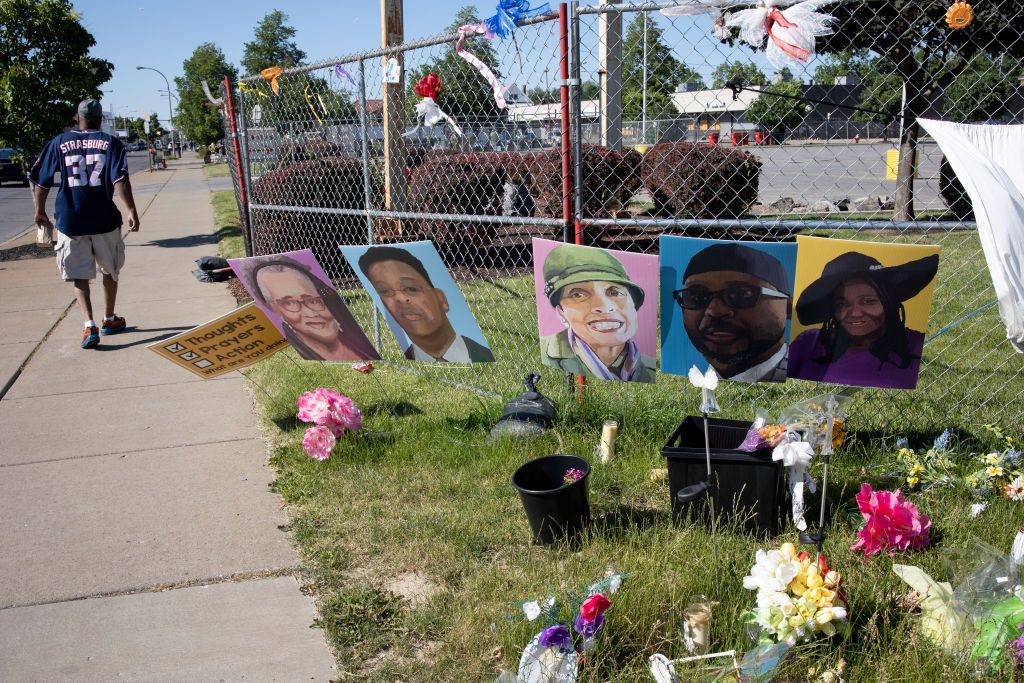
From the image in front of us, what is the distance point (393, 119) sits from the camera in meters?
7.62

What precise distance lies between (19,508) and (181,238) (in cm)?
1208

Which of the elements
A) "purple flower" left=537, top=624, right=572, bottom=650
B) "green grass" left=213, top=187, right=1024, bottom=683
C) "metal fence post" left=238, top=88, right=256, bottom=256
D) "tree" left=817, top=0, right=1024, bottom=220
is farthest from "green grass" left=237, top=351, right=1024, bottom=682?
"metal fence post" left=238, top=88, right=256, bottom=256

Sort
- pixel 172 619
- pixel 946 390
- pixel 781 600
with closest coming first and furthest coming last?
1. pixel 781 600
2. pixel 172 619
3. pixel 946 390

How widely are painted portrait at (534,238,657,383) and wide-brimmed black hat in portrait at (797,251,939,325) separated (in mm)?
729

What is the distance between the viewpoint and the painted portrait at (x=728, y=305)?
12.2 ft

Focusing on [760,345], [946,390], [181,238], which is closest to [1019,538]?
[760,345]

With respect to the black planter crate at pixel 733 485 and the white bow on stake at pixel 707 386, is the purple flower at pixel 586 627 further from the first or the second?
the black planter crate at pixel 733 485

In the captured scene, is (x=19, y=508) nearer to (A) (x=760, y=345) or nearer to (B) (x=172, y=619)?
(B) (x=172, y=619)

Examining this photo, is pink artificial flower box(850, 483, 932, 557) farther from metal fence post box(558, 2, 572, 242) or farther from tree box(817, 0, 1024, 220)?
metal fence post box(558, 2, 572, 242)

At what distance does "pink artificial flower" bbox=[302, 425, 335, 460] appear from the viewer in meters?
4.52

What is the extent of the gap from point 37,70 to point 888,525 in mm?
13846

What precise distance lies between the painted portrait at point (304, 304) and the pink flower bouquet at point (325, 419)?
46cm

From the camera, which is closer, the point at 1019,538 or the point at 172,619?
the point at 1019,538

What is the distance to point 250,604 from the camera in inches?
129
